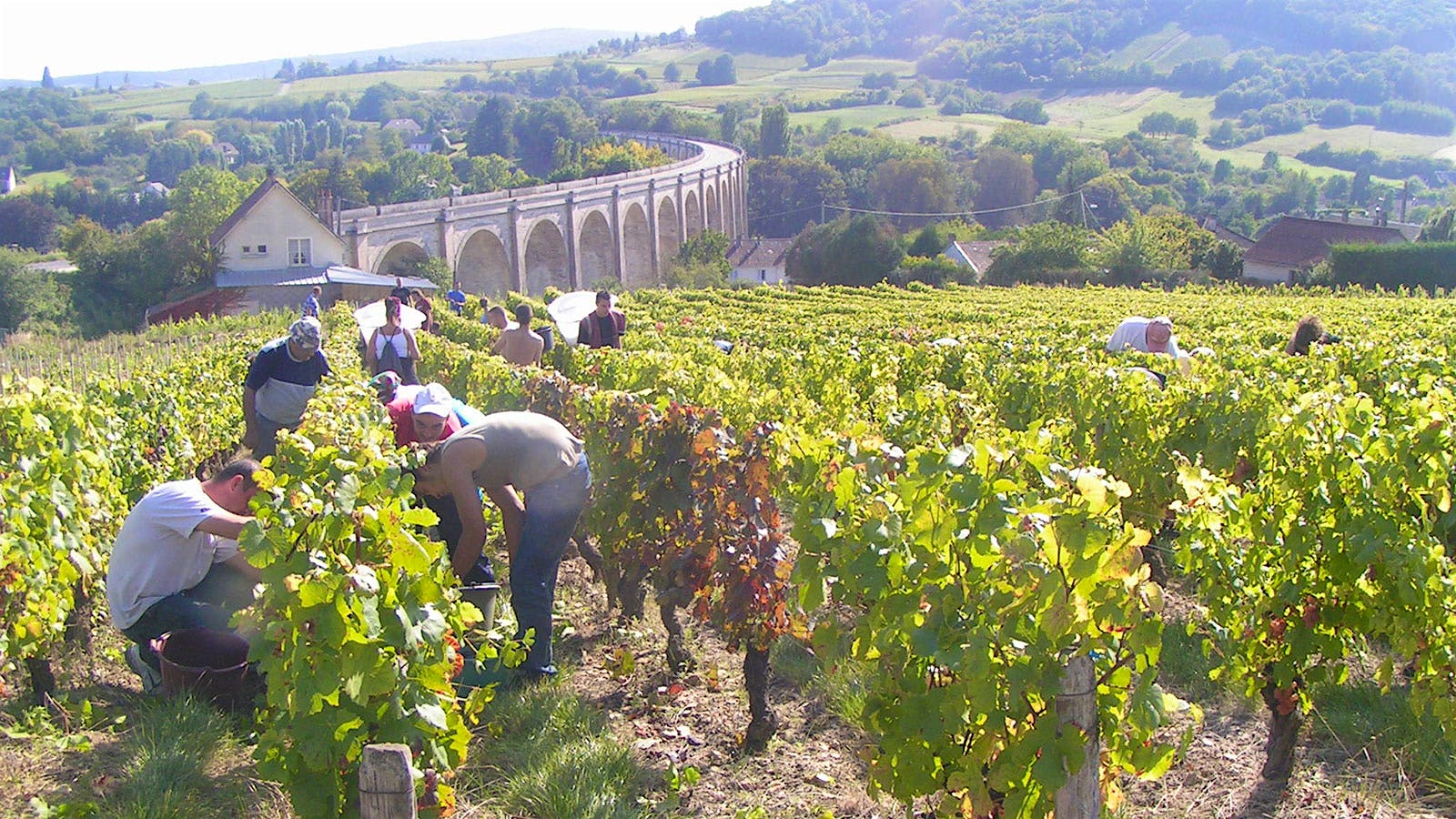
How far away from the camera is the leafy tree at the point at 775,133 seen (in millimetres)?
121019

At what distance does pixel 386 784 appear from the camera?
2945mm

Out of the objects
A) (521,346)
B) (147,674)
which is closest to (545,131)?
(521,346)

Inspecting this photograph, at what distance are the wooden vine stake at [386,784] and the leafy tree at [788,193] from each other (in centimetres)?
10193

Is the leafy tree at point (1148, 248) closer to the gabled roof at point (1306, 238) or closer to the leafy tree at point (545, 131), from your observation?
the gabled roof at point (1306, 238)

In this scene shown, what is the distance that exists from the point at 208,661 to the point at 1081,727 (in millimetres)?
3441

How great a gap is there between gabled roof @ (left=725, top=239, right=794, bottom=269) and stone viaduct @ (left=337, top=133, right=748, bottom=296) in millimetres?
2697

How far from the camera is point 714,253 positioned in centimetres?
7469

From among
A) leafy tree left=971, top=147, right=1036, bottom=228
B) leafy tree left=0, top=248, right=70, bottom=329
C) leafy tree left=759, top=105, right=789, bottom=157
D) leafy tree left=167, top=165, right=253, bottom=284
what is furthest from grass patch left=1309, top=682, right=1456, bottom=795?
leafy tree left=759, top=105, right=789, bottom=157

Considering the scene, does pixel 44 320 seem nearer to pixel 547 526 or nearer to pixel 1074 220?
pixel 547 526

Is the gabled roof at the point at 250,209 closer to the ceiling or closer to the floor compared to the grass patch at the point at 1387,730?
closer to the floor

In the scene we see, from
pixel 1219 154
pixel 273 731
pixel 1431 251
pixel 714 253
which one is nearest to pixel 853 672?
pixel 273 731

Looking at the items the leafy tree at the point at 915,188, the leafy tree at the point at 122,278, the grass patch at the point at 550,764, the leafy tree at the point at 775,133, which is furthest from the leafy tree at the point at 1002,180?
the grass patch at the point at 550,764

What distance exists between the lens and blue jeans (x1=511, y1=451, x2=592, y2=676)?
517 cm

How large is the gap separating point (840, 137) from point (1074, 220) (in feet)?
109
